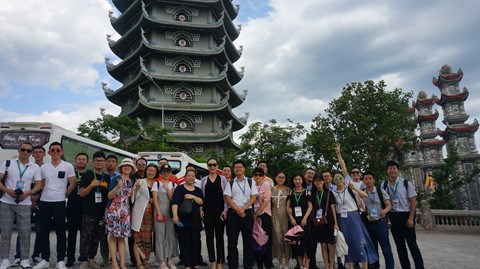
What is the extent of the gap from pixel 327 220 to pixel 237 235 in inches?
54.5

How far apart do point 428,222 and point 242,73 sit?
19.6m

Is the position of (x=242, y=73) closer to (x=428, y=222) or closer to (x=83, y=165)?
(x=428, y=222)

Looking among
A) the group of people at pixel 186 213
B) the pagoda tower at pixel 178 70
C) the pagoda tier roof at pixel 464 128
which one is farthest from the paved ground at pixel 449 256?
the pagoda tower at pixel 178 70

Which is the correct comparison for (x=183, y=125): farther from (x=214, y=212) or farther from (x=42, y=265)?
(x=42, y=265)

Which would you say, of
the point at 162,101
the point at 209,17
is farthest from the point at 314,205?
the point at 209,17

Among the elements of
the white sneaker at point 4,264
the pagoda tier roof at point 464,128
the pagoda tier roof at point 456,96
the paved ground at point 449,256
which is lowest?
the paved ground at point 449,256

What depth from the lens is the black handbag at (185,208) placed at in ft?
15.3

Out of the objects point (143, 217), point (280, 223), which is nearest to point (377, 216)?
point (280, 223)

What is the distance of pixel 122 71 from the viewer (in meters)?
27.2

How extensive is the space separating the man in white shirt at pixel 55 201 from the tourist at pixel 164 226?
1222 millimetres

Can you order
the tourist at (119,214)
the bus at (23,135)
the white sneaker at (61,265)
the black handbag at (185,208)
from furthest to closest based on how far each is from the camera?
the bus at (23,135) → the black handbag at (185,208) → the white sneaker at (61,265) → the tourist at (119,214)

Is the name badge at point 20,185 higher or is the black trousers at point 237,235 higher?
the name badge at point 20,185

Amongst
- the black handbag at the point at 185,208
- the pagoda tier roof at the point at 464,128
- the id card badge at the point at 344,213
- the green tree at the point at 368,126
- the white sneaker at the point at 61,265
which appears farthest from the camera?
the pagoda tier roof at the point at 464,128

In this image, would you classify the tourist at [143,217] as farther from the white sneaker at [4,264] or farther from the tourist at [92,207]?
the white sneaker at [4,264]
